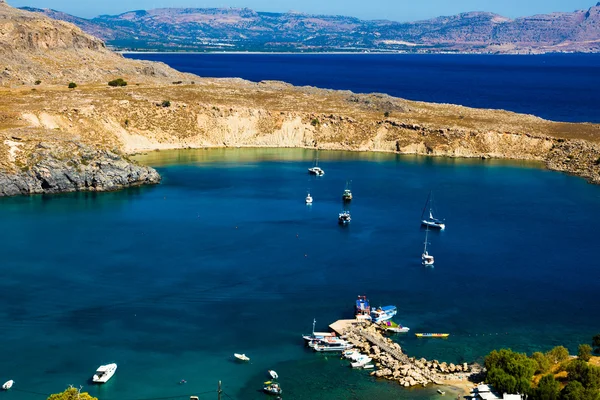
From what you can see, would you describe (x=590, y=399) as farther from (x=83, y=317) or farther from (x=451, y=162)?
(x=451, y=162)

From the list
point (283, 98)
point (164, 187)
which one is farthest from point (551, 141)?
point (164, 187)

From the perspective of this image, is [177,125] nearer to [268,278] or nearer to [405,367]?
[268,278]

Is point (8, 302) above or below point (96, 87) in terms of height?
below

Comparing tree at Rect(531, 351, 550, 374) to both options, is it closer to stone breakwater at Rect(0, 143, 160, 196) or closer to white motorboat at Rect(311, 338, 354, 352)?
white motorboat at Rect(311, 338, 354, 352)

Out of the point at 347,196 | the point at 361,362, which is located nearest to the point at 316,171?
the point at 347,196

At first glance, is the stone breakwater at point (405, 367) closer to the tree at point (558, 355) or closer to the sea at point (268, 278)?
the sea at point (268, 278)

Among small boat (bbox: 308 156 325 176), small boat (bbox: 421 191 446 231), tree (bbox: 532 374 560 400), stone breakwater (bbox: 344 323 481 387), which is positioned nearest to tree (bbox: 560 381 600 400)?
tree (bbox: 532 374 560 400)
